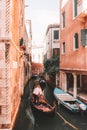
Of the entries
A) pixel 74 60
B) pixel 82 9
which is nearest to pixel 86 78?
pixel 74 60

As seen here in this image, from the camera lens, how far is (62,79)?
64.4 ft

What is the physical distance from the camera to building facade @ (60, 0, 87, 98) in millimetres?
13430

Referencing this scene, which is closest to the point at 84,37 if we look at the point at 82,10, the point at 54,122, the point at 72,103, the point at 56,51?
the point at 82,10

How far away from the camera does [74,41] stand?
51.5ft

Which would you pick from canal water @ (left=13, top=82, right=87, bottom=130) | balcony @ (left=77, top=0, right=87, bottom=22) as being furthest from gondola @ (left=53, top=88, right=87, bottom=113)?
balcony @ (left=77, top=0, right=87, bottom=22)

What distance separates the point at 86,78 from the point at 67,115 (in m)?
7.62

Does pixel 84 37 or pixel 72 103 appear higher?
pixel 84 37

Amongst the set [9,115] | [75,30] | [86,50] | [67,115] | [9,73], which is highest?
[75,30]

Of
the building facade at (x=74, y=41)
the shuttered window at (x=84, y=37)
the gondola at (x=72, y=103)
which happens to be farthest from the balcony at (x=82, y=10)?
the gondola at (x=72, y=103)

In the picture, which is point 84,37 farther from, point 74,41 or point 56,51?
point 56,51

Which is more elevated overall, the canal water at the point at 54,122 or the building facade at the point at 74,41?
the building facade at the point at 74,41

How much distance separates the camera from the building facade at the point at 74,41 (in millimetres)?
13430

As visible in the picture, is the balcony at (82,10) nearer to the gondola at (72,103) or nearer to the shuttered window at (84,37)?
the shuttered window at (84,37)

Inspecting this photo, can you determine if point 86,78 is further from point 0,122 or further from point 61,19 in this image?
point 0,122
